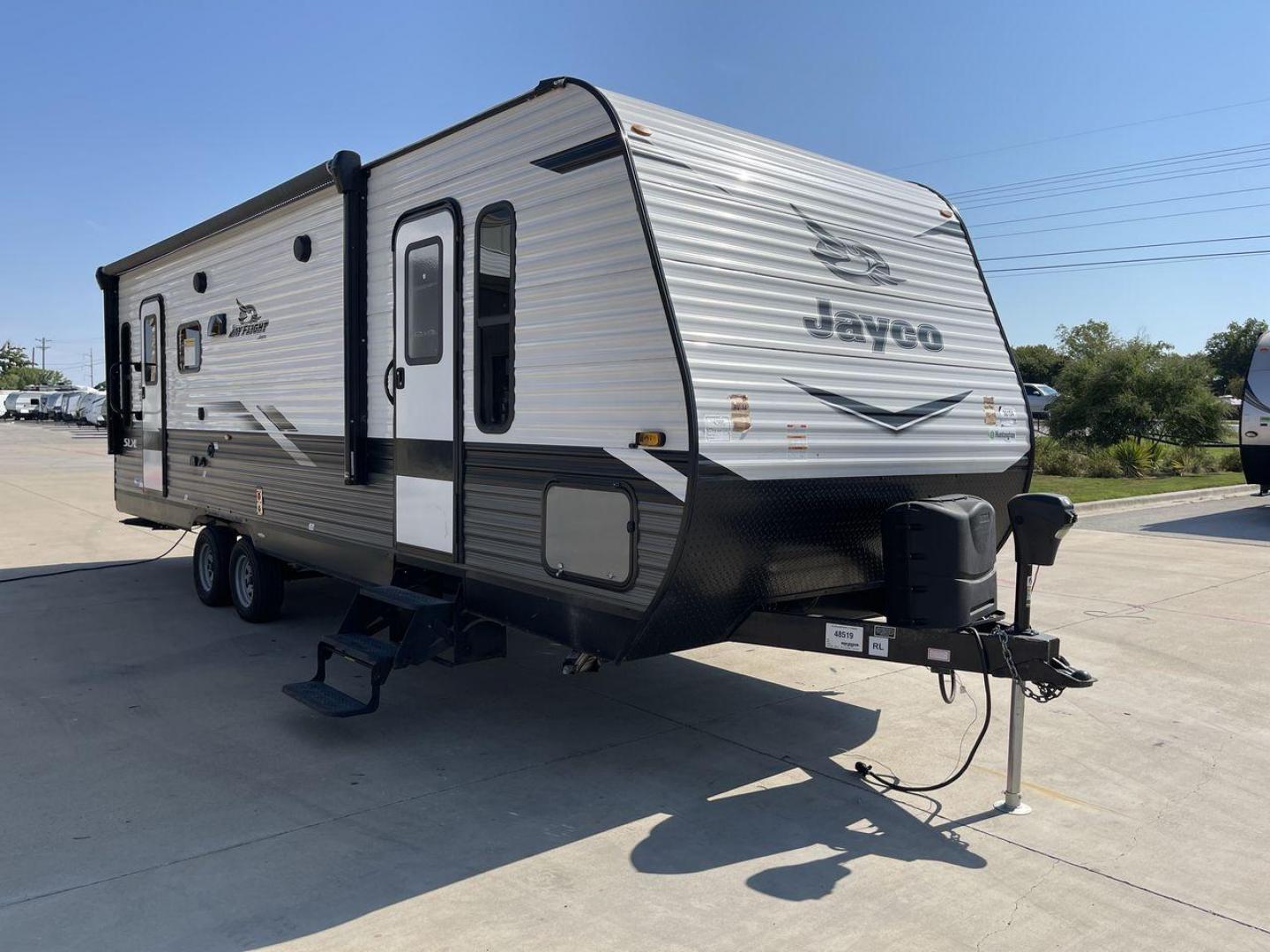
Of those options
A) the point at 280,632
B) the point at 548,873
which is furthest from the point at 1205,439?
the point at 548,873

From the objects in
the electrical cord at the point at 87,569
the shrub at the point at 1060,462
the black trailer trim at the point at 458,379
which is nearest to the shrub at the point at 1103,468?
the shrub at the point at 1060,462

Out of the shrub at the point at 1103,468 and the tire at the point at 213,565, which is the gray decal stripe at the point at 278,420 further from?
the shrub at the point at 1103,468

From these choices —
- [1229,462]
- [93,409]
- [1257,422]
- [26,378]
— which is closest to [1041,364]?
[1229,462]

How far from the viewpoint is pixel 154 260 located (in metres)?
9.09

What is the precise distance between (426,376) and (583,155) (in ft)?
5.37

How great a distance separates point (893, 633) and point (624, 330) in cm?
171

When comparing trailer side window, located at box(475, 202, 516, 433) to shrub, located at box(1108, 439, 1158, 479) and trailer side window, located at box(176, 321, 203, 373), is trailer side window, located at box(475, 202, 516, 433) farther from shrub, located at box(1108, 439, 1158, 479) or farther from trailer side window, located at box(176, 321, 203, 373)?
shrub, located at box(1108, 439, 1158, 479)

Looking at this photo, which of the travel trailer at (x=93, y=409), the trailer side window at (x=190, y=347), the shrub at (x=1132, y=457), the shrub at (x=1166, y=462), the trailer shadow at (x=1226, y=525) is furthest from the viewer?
the travel trailer at (x=93, y=409)

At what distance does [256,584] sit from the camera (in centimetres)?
779

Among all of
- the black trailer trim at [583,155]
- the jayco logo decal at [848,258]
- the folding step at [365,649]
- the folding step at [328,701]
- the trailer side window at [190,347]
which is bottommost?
the folding step at [328,701]

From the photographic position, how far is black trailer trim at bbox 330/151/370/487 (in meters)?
6.04

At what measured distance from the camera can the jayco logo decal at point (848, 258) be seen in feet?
15.8

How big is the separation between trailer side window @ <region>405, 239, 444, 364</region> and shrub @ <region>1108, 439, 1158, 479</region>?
17.5 m

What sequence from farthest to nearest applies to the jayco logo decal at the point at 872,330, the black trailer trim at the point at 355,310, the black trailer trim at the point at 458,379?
the black trailer trim at the point at 355,310
the black trailer trim at the point at 458,379
the jayco logo decal at the point at 872,330
